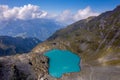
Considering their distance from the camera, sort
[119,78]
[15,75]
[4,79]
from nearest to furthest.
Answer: [4,79] → [15,75] → [119,78]

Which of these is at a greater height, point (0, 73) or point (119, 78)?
point (119, 78)

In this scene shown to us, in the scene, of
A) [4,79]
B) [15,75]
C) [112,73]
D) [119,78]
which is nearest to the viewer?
[4,79]

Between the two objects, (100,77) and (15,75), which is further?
(100,77)

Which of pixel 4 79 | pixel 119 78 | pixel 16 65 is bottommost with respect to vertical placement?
pixel 4 79

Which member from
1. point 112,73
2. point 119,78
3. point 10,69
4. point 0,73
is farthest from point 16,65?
point 112,73

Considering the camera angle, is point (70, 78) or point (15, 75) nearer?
point (15, 75)

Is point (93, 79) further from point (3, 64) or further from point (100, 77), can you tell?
point (3, 64)

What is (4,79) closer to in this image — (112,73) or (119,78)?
(119,78)

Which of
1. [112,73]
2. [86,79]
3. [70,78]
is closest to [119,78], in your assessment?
[112,73]

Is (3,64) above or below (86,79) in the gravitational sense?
below
